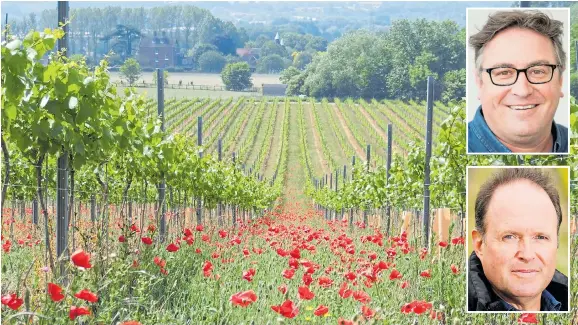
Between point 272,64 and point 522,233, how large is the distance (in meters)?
43.9

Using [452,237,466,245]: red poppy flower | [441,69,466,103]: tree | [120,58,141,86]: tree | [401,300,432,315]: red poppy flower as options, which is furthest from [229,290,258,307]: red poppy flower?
[120,58,141,86]: tree

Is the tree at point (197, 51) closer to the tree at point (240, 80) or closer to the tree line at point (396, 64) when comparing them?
the tree line at point (396, 64)

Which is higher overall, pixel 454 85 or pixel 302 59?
pixel 302 59

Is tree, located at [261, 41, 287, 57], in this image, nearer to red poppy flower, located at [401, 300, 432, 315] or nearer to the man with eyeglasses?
the man with eyeglasses

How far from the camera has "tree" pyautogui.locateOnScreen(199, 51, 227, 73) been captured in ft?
91.1

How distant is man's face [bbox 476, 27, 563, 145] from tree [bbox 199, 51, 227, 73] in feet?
75.1

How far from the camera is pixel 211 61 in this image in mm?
30359

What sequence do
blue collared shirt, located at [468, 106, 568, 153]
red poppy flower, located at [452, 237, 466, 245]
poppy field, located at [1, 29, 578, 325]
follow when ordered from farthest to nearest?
red poppy flower, located at [452, 237, 466, 245] < blue collared shirt, located at [468, 106, 568, 153] < poppy field, located at [1, 29, 578, 325]

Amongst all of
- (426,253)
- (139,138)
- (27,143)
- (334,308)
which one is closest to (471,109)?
(334,308)

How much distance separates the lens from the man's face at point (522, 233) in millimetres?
4477

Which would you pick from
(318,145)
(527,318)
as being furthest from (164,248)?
(318,145)

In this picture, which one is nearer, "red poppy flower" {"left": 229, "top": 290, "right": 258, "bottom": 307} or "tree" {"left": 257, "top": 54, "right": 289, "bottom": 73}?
"red poppy flower" {"left": 229, "top": 290, "right": 258, "bottom": 307}

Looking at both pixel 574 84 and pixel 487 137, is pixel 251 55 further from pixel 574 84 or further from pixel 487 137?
pixel 487 137

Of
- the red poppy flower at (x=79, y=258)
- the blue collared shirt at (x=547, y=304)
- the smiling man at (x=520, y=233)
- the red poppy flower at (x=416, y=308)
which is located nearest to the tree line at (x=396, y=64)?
the smiling man at (x=520, y=233)
